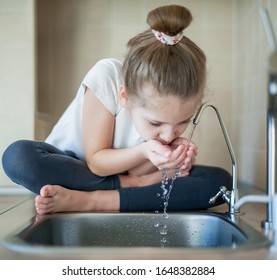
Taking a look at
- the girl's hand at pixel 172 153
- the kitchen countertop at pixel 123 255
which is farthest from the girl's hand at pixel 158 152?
the kitchen countertop at pixel 123 255

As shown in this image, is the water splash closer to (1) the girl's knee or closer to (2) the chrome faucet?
(2) the chrome faucet

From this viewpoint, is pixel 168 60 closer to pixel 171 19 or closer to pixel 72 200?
pixel 171 19

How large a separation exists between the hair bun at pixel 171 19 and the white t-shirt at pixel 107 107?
4.0 inches

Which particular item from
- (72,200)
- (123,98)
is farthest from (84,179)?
(123,98)

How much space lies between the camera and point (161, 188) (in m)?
0.78

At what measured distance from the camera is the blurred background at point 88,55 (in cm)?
70

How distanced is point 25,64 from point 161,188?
0.99 ft

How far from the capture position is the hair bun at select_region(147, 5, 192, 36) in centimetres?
65

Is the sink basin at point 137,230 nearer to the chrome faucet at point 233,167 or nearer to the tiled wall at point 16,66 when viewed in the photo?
the chrome faucet at point 233,167

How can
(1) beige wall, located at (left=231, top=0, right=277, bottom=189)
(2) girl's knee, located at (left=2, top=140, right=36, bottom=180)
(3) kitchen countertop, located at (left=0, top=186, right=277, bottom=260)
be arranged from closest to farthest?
(3) kitchen countertop, located at (left=0, top=186, right=277, bottom=260) → (1) beige wall, located at (left=231, top=0, right=277, bottom=189) → (2) girl's knee, located at (left=2, top=140, right=36, bottom=180)

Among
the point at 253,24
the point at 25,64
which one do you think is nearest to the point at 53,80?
the point at 25,64

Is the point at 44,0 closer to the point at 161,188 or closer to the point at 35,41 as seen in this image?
the point at 35,41

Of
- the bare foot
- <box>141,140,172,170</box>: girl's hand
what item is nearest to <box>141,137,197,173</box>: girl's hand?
<box>141,140,172,170</box>: girl's hand
